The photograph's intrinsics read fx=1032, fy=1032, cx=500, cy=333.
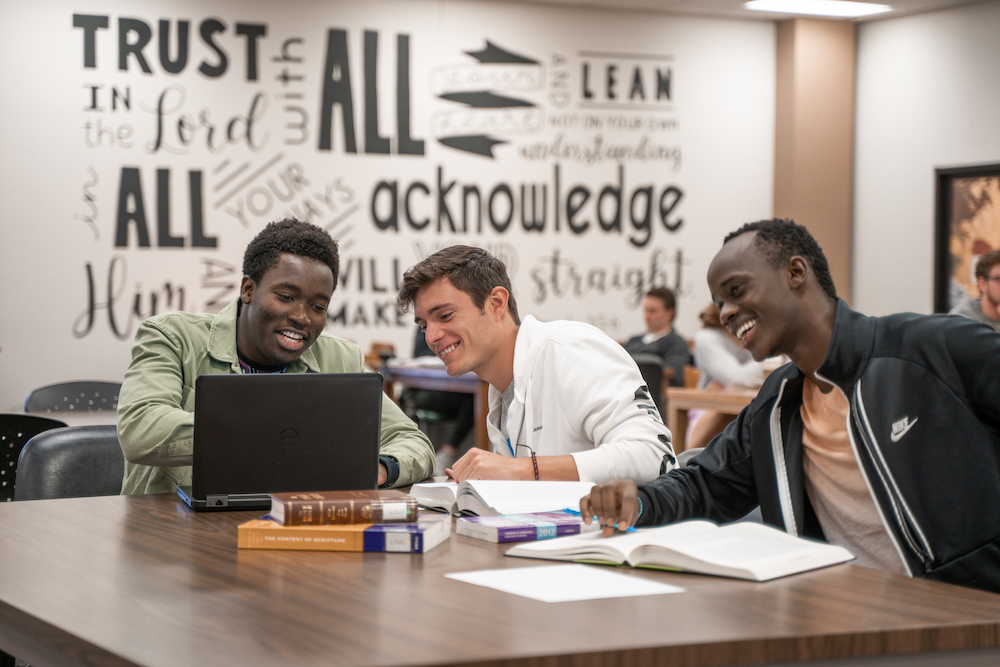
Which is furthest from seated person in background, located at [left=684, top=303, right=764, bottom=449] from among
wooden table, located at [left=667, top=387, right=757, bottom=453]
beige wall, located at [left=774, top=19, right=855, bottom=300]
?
beige wall, located at [left=774, top=19, right=855, bottom=300]

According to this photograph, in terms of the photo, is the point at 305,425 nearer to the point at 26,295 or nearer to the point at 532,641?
the point at 532,641

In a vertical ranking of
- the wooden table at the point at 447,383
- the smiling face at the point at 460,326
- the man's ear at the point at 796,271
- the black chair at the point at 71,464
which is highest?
the man's ear at the point at 796,271

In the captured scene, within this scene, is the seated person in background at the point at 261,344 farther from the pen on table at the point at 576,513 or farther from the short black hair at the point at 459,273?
the pen on table at the point at 576,513

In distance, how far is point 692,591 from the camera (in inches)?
50.5

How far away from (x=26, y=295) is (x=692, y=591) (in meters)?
6.31

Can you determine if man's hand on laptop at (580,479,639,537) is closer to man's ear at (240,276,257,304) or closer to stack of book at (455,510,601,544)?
stack of book at (455,510,601,544)

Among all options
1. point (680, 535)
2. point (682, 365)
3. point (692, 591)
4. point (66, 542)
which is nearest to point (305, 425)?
point (66, 542)

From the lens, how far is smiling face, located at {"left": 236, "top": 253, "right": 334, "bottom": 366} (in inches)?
96.8

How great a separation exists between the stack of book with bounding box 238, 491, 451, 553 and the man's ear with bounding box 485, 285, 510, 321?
81cm

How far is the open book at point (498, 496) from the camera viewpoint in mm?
1771

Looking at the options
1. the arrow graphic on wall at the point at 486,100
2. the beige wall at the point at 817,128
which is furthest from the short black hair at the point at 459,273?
the beige wall at the point at 817,128

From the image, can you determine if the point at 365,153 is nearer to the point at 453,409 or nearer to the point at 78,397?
the point at 453,409

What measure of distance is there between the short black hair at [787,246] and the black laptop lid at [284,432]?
75 centimetres

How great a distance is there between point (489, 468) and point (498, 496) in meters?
0.19
